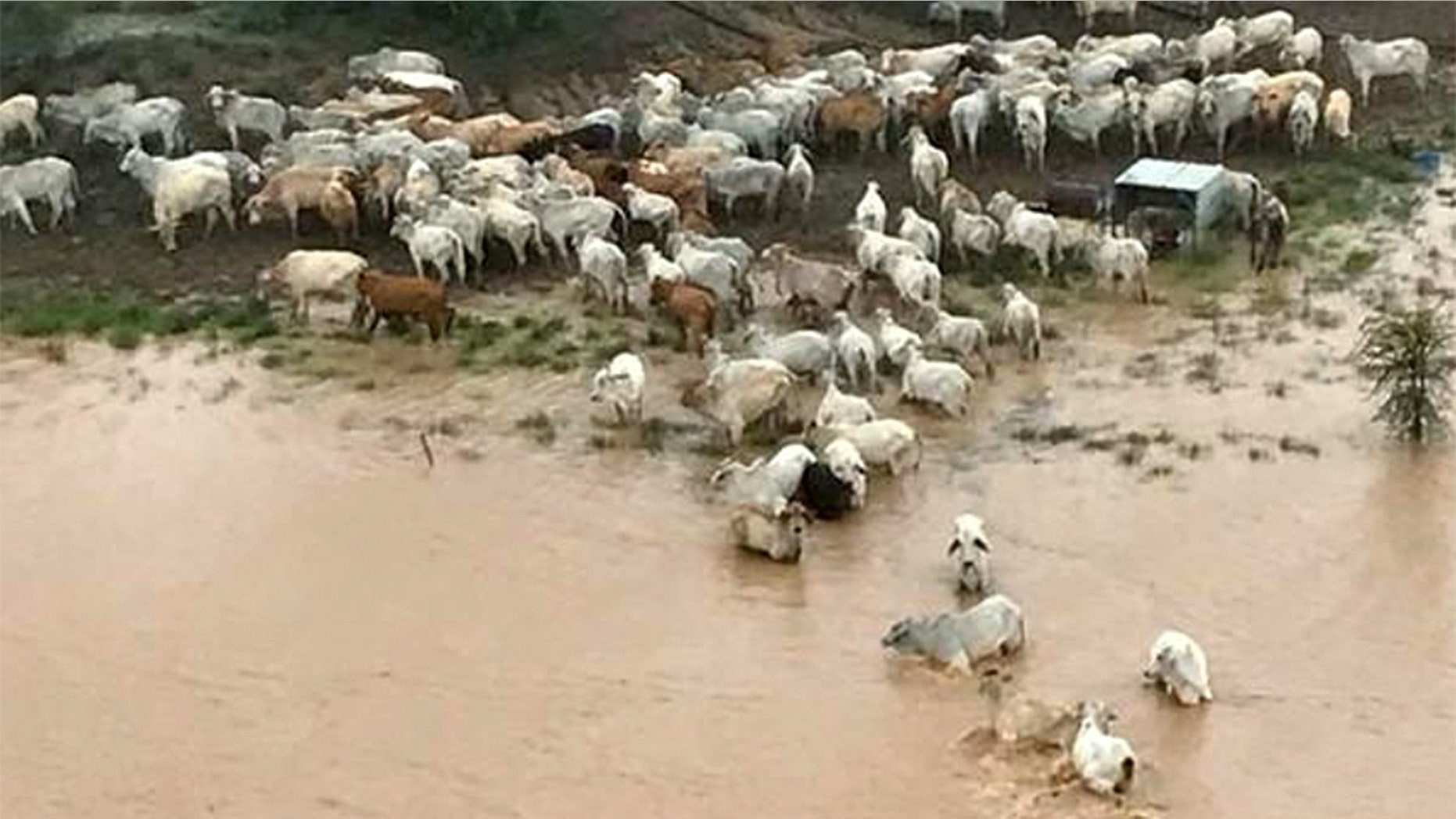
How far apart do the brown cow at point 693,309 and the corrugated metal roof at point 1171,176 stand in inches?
138

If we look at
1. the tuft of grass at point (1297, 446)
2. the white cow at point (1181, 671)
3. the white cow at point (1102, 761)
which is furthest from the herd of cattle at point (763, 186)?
the tuft of grass at point (1297, 446)

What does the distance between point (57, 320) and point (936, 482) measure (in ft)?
20.9

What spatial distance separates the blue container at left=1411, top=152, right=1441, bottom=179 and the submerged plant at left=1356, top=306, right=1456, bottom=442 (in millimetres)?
4349

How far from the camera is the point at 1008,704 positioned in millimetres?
10609

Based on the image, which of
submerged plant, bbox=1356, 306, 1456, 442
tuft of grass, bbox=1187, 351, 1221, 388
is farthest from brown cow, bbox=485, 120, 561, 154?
submerged plant, bbox=1356, 306, 1456, 442

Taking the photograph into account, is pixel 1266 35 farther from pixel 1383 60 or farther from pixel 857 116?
pixel 857 116

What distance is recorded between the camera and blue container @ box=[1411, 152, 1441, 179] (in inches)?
717

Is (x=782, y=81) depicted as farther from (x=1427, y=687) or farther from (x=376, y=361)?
(x=1427, y=687)

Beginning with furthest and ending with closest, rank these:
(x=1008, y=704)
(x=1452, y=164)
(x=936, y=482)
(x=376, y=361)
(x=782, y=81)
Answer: (x=782, y=81)
(x=1452, y=164)
(x=376, y=361)
(x=936, y=482)
(x=1008, y=704)

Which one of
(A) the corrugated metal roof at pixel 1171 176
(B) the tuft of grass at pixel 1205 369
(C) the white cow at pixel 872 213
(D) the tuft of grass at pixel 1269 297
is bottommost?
(B) the tuft of grass at pixel 1205 369

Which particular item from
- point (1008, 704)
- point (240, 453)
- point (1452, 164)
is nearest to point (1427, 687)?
point (1008, 704)

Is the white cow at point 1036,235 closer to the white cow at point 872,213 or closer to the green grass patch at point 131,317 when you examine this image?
the white cow at point 872,213

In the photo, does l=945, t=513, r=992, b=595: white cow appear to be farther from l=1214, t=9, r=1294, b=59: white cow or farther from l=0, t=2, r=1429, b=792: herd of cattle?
l=1214, t=9, r=1294, b=59: white cow

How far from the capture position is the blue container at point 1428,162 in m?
18.2
